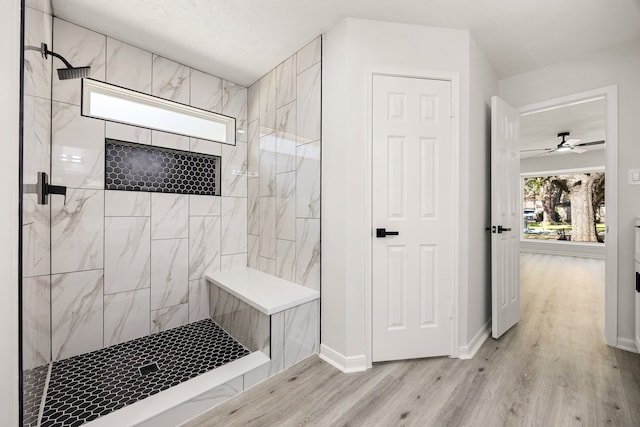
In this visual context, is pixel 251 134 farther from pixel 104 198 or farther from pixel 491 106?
pixel 491 106

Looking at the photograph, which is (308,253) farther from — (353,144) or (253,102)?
(253,102)

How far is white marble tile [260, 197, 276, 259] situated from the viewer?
9.14 ft

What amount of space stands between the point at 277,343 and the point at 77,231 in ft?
5.82

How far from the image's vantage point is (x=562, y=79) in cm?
258

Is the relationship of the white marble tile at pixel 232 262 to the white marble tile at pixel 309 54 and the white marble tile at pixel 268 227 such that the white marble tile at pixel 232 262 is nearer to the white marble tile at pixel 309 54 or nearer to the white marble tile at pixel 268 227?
the white marble tile at pixel 268 227

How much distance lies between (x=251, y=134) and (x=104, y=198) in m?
1.53

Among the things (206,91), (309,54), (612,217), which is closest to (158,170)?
(206,91)

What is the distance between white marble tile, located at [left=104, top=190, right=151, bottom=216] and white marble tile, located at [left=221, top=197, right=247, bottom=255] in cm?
74

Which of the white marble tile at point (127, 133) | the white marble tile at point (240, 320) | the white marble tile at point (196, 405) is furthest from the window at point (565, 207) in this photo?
the white marble tile at point (127, 133)

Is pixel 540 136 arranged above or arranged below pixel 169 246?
above

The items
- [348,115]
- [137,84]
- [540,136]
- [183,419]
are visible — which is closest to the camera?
[183,419]

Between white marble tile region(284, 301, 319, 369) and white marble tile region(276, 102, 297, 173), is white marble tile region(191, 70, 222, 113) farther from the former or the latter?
white marble tile region(284, 301, 319, 369)

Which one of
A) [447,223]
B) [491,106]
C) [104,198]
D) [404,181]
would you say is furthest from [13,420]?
[491,106]

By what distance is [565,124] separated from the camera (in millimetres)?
4473
